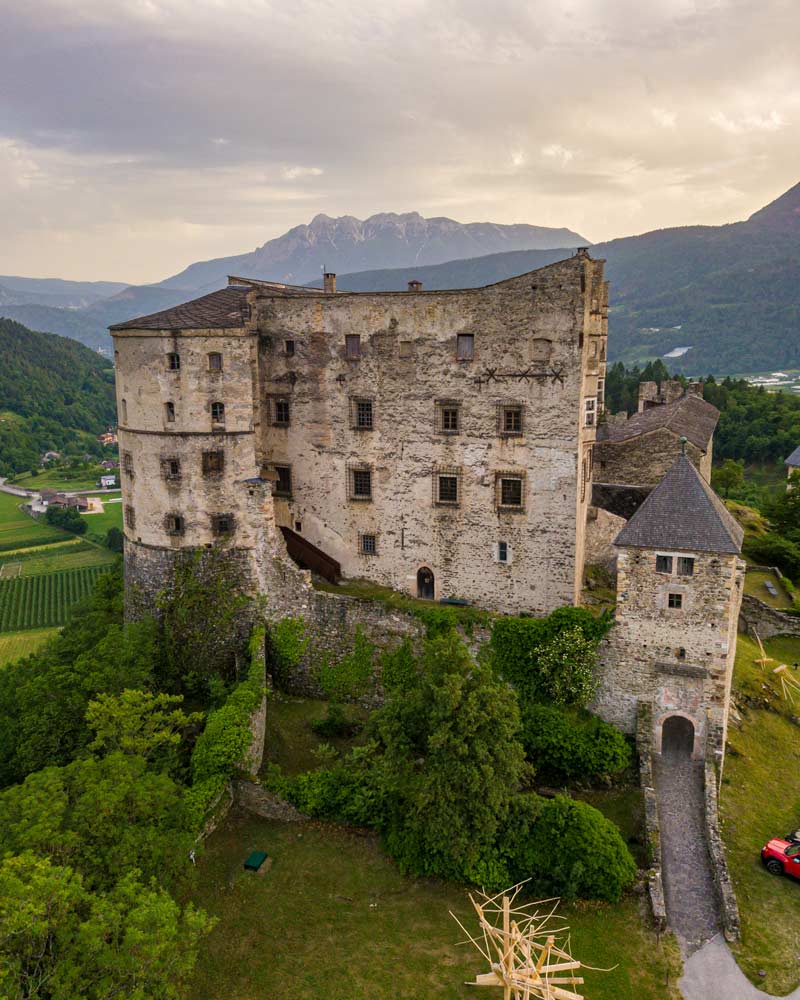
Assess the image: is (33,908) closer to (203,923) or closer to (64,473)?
(203,923)

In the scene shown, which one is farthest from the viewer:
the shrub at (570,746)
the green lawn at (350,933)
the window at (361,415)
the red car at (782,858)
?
the window at (361,415)

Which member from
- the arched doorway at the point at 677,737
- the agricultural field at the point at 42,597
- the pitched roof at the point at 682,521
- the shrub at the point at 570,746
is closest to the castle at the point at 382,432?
the shrub at the point at 570,746

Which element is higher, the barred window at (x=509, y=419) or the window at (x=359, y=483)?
the barred window at (x=509, y=419)

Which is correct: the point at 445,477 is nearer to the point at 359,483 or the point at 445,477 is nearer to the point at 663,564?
the point at 359,483

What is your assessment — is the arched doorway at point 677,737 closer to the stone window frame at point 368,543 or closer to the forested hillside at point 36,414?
the stone window frame at point 368,543

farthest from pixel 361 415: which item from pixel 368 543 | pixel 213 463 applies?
pixel 213 463

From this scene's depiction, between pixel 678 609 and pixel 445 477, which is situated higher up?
pixel 445 477
